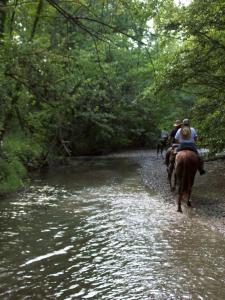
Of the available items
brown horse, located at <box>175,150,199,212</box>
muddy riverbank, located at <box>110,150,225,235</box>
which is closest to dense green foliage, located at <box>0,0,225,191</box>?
muddy riverbank, located at <box>110,150,225,235</box>

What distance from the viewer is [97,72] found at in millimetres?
19000

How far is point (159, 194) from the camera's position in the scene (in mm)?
14922

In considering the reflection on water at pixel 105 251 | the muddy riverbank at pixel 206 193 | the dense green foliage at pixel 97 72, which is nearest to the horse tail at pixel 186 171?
the muddy riverbank at pixel 206 193

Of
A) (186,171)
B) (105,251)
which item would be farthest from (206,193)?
(105,251)

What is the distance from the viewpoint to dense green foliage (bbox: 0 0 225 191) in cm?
437

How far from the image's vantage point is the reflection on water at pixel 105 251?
6.32 meters

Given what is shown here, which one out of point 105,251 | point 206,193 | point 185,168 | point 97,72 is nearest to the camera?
point 105,251

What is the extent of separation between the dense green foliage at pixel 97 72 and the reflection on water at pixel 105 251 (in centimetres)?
150

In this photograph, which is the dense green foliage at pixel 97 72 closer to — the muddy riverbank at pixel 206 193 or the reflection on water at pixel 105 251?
the reflection on water at pixel 105 251

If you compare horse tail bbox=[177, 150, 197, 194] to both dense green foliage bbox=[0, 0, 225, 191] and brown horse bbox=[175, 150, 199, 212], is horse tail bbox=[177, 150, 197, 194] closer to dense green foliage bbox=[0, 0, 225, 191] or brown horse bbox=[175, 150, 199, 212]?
brown horse bbox=[175, 150, 199, 212]

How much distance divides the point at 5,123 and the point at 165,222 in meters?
4.47

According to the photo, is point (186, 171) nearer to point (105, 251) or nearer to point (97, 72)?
point (105, 251)

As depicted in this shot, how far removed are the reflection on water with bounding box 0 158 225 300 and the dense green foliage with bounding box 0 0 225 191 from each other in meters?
1.50

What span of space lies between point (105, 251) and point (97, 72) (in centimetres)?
1188
